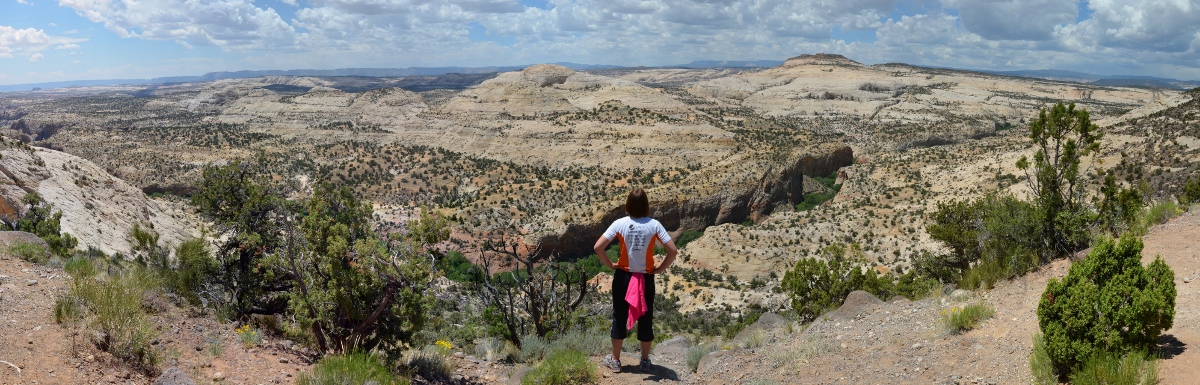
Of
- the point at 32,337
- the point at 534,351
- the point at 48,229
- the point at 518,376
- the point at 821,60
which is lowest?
the point at 534,351

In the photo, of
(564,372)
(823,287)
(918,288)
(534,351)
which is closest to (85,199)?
(534,351)

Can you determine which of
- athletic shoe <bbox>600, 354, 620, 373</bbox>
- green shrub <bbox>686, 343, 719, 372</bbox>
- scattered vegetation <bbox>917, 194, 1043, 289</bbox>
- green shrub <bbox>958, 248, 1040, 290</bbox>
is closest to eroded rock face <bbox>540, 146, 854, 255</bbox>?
scattered vegetation <bbox>917, 194, 1043, 289</bbox>

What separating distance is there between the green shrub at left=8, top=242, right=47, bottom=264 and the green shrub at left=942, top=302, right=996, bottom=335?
10437mm

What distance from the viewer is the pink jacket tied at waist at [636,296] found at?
580 cm

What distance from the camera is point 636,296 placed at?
5.80 meters

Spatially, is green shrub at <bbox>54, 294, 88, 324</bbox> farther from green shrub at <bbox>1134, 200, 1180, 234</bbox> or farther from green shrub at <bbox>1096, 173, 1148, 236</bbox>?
green shrub at <bbox>1134, 200, 1180, 234</bbox>

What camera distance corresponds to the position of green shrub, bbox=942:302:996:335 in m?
6.12

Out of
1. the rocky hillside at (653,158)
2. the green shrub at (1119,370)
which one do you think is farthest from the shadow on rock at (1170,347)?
the rocky hillside at (653,158)

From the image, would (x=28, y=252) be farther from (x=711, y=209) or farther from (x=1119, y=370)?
(x=711, y=209)

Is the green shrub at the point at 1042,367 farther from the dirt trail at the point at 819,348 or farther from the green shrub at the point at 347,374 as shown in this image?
the green shrub at the point at 347,374

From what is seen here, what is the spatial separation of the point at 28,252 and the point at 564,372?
6880 mm

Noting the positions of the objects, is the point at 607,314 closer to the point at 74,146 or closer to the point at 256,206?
the point at 256,206

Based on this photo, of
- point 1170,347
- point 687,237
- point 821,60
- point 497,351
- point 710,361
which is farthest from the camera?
point 821,60

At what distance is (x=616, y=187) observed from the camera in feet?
107
